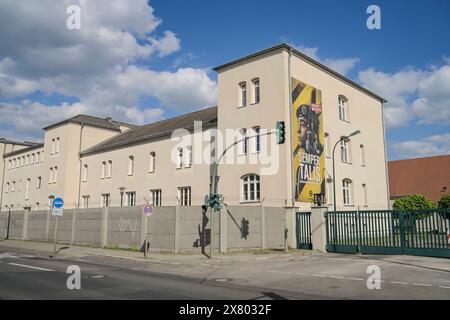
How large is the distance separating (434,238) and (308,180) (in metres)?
9.09

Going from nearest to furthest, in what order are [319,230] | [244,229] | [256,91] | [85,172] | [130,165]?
[244,229] → [319,230] → [256,91] → [130,165] → [85,172]

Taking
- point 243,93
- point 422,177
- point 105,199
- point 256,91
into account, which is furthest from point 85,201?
point 422,177

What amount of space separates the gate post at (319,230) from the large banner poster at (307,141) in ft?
8.73

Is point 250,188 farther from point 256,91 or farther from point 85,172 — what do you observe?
point 85,172

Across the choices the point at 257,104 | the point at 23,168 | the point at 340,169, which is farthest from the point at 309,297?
the point at 23,168

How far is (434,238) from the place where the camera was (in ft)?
60.9

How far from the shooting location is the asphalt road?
971cm

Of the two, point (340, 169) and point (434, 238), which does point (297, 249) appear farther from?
point (340, 169)

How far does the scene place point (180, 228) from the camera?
832 inches

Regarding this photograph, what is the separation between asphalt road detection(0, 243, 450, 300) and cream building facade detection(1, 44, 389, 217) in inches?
294

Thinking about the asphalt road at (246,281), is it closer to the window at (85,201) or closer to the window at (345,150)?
the window at (345,150)

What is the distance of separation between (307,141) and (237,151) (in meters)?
4.75
